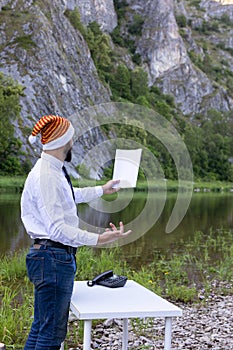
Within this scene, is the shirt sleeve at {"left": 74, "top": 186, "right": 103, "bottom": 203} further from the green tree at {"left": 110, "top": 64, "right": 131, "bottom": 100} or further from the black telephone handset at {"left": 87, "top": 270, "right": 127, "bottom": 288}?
the green tree at {"left": 110, "top": 64, "right": 131, "bottom": 100}

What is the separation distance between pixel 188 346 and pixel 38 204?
3.00 meters

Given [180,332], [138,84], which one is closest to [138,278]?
[180,332]

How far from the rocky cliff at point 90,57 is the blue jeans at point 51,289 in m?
46.0

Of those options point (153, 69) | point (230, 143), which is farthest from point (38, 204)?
point (153, 69)

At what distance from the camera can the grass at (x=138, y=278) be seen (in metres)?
6.30

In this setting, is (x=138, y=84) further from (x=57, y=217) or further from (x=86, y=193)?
(x=57, y=217)

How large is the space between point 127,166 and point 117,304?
1148 mm

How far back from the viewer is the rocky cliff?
187 ft

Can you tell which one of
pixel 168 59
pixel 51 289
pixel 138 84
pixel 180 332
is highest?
pixel 168 59

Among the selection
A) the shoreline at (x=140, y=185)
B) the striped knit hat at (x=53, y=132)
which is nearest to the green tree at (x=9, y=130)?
the shoreline at (x=140, y=185)

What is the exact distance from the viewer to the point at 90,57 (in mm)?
77938

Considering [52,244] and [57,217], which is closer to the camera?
[57,217]

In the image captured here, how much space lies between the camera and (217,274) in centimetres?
1138

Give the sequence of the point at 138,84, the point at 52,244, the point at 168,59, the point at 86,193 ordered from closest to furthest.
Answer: the point at 52,244 → the point at 86,193 → the point at 138,84 → the point at 168,59
